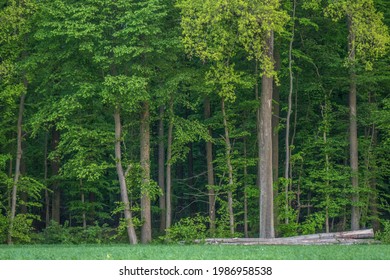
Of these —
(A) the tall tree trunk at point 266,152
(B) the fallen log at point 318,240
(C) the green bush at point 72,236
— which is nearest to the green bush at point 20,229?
(C) the green bush at point 72,236

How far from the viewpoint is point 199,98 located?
133 ft

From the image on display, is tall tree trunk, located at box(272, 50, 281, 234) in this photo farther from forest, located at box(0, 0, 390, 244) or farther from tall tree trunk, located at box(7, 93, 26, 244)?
tall tree trunk, located at box(7, 93, 26, 244)

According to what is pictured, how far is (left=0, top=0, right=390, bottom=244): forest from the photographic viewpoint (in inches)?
1406

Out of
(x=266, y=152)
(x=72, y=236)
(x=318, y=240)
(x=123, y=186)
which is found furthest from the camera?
(x=72, y=236)

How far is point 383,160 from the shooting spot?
145ft

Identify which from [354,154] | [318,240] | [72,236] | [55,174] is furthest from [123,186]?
[354,154]

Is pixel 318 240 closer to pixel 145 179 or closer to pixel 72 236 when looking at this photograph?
pixel 145 179

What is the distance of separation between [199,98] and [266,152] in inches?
233

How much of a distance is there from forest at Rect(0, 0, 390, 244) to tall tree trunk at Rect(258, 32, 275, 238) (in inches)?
1.9

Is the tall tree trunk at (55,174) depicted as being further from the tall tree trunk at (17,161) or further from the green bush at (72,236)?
the green bush at (72,236)

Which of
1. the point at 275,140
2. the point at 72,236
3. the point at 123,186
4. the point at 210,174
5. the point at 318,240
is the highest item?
the point at 275,140

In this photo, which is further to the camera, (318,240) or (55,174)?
(55,174)

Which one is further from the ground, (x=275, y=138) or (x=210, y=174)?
(x=275, y=138)

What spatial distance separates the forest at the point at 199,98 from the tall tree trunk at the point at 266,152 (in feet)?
0.16
